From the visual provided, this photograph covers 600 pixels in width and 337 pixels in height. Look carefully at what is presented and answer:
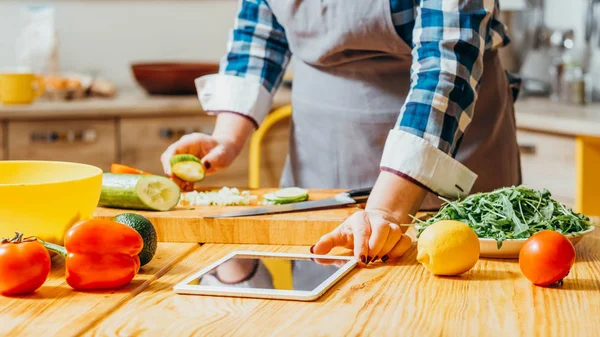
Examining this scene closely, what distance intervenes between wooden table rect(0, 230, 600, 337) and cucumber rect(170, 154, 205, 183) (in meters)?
0.51

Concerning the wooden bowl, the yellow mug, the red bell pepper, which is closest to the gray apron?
the red bell pepper

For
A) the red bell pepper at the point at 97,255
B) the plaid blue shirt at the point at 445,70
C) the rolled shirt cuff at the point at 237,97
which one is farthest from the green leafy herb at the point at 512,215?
the rolled shirt cuff at the point at 237,97

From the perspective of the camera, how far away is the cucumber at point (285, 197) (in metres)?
1.52

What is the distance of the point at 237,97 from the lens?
184 centimetres

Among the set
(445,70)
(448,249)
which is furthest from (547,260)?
(445,70)

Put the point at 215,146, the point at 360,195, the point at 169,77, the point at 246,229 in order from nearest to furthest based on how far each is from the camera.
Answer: the point at 246,229
the point at 360,195
the point at 215,146
the point at 169,77

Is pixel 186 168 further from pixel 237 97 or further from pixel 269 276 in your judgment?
pixel 269 276

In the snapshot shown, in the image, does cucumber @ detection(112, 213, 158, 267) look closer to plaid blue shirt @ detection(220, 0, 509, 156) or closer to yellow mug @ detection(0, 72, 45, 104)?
plaid blue shirt @ detection(220, 0, 509, 156)

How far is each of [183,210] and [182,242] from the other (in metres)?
0.10

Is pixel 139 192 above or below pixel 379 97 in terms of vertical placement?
below

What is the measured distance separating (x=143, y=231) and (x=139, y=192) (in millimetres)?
302

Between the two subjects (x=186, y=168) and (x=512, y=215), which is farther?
(x=186, y=168)

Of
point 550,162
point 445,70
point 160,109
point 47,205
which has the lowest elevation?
point 550,162

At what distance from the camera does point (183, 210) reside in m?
1.45
